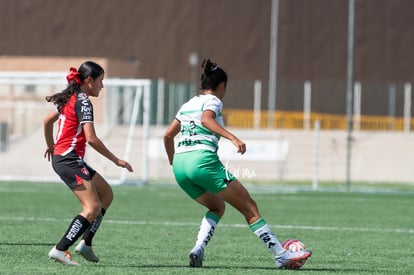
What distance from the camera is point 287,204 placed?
80.5 feet

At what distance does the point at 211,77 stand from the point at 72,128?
4.55 feet

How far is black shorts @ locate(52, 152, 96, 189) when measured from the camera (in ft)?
38.8

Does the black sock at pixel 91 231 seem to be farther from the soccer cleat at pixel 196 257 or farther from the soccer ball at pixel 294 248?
the soccer ball at pixel 294 248

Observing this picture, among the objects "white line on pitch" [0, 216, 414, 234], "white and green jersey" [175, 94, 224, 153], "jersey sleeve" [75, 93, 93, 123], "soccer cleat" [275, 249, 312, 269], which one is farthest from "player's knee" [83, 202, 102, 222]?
"white line on pitch" [0, 216, 414, 234]

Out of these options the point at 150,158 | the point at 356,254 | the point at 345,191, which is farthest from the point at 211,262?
the point at 150,158

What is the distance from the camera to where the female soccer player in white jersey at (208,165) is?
38.3ft

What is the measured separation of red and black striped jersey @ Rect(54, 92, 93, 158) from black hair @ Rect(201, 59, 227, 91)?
1092 mm

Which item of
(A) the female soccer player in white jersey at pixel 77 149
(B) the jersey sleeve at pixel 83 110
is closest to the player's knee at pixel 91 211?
(A) the female soccer player in white jersey at pixel 77 149

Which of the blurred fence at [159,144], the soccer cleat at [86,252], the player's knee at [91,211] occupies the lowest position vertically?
the blurred fence at [159,144]

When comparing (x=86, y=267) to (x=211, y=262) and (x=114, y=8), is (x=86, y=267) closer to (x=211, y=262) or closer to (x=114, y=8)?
(x=211, y=262)

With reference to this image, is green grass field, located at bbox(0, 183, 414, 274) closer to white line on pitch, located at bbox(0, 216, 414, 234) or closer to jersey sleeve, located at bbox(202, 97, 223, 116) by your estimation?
white line on pitch, located at bbox(0, 216, 414, 234)

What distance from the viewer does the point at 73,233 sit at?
460 inches

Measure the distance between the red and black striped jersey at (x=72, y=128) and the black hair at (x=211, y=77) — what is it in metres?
1.09

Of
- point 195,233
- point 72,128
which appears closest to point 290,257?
point 72,128
